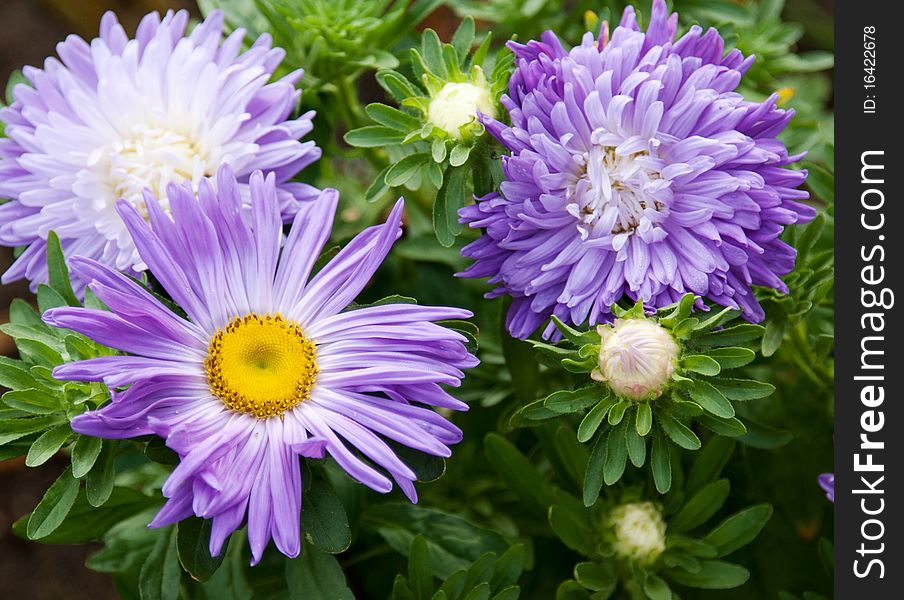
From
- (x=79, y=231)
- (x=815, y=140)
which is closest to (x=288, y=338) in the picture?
(x=79, y=231)

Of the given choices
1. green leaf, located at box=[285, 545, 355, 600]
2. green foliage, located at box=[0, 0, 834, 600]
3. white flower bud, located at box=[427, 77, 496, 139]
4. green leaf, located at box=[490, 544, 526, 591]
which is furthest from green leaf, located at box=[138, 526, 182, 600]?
white flower bud, located at box=[427, 77, 496, 139]

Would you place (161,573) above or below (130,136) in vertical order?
below

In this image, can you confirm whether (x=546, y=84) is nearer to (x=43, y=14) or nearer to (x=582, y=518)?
(x=582, y=518)

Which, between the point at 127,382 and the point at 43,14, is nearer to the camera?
the point at 127,382

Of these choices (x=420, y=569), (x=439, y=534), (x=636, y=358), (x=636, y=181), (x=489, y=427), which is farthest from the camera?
(x=489, y=427)

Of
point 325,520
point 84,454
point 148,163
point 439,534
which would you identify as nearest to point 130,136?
point 148,163

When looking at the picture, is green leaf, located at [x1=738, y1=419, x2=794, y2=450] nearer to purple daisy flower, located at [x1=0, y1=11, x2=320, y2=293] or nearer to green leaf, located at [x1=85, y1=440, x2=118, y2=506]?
purple daisy flower, located at [x1=0, y1=11, x2=320, y2=293]

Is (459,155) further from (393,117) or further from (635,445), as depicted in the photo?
(635,445)
